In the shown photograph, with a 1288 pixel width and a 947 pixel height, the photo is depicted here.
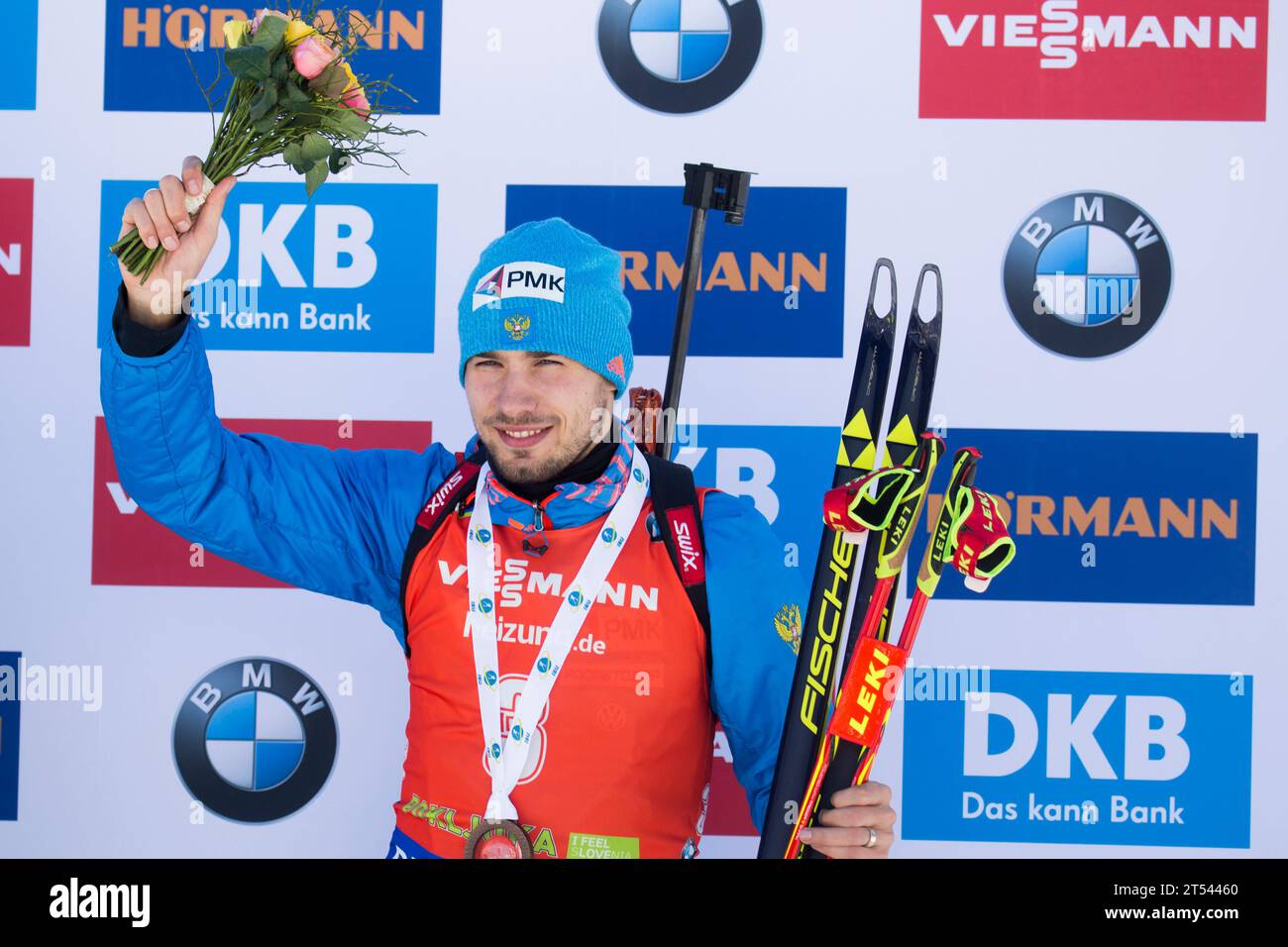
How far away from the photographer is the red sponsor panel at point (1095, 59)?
8.30 ft

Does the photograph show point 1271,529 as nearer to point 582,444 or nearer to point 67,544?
point 582,444

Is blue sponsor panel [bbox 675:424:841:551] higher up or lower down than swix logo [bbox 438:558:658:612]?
higher up

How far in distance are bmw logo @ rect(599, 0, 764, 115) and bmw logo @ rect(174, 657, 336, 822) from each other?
137 centimetres

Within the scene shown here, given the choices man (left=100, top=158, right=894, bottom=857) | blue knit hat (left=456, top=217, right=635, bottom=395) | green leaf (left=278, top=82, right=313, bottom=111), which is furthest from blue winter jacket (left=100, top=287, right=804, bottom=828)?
green leaf (left=278, top=82, right=313, bottom=111)

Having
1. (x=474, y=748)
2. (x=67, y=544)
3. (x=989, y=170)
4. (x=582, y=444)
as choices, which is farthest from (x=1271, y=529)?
(x=67, y=544)

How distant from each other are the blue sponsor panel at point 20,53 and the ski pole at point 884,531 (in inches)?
74.2

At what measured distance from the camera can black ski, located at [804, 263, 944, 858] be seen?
1.91m

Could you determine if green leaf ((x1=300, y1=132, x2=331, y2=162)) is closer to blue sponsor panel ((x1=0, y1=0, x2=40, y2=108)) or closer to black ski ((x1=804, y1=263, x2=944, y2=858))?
black ski ((x1=804, y1=263, x2=944, y2=858))

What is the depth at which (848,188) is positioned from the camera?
256 centimetres

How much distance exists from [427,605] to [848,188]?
118 cm

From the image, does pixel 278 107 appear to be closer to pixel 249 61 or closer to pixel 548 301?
pixel 249 61

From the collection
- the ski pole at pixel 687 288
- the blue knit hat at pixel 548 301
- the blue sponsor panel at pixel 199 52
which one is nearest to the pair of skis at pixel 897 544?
the blue knit hat at pixel 548 301

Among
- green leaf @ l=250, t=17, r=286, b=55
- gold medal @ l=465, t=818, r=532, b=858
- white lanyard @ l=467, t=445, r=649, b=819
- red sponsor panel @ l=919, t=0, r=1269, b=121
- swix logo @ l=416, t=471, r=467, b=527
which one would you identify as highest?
red sponsor panel @ l=919, t=0, r=1269, b=121
